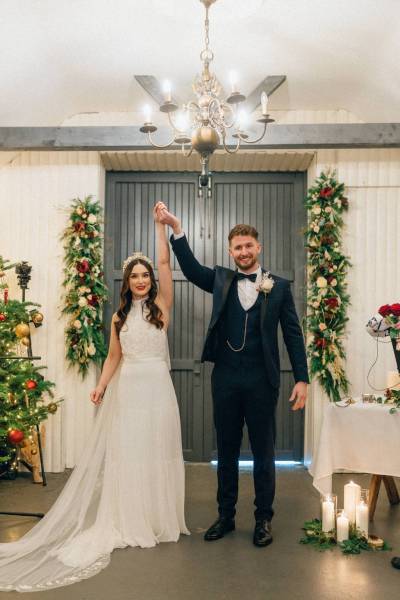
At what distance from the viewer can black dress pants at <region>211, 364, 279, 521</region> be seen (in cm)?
318

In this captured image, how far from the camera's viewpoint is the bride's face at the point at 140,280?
136 inches

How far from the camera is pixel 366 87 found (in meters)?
4.52

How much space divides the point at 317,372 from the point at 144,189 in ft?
8.06

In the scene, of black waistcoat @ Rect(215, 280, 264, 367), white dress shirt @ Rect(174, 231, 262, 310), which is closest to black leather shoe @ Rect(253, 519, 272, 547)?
black waistcoat @ Rect(215, 280, 264, 367)

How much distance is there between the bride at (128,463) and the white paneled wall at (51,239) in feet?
5.32

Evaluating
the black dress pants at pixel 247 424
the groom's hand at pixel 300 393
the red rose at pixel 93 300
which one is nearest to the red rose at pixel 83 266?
the red rose at pixel 93 300

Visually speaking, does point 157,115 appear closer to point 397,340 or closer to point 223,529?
point 397,340

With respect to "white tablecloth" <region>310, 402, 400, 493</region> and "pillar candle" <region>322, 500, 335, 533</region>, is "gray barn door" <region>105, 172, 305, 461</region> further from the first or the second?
"pillar candle" <region>322, 500, 335, 533</region>

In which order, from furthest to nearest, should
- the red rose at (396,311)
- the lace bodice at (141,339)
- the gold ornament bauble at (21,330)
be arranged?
1. the gold ornament bauble at (21,330)
2. the lace bodice at (141,339)
3. the red rose at (396,311)

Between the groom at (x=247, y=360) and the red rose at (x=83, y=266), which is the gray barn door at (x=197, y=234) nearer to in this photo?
the red rose at (x=83, y=266)

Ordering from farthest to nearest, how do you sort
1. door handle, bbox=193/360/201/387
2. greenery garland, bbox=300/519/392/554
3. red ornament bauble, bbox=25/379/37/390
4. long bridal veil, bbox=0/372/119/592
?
door handle, bbox=193/360/201/387
red ornament bauble, bbox=25/379/37/390
greenery garland, bbox=300/519/392/554
long bridal veil, bbox=0/372/119/592

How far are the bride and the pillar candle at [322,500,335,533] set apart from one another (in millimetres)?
848

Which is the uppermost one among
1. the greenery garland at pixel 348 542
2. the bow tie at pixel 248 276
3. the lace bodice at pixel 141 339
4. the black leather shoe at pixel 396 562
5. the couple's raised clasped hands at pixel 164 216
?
the couple's raised clasped hands at pixel 164 216

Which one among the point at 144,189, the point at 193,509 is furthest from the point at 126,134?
the point at 193,509
